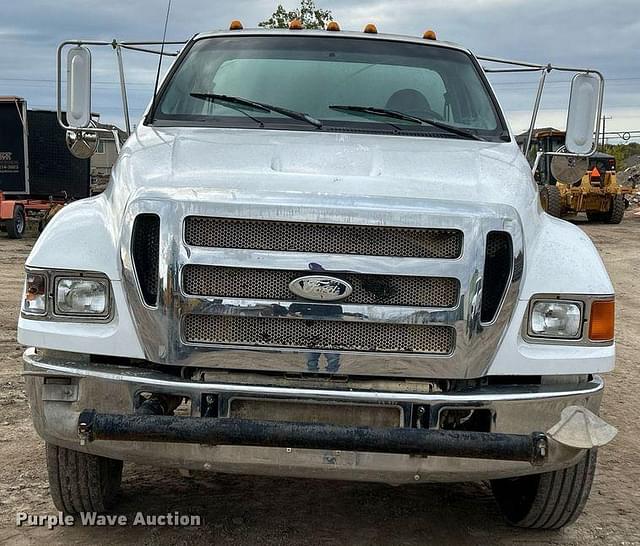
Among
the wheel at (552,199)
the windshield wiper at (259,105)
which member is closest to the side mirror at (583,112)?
the windshield wiper at (259,105)

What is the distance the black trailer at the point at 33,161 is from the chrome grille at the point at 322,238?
1703 centimetres

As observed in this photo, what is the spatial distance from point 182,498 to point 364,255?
1796 millimetres

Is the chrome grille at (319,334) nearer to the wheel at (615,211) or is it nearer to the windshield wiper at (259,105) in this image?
the windshield wiper at (259,105)

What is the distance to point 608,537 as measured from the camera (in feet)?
13.8

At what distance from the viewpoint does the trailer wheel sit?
61.7ft

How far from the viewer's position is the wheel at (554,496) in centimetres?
399

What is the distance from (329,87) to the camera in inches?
197

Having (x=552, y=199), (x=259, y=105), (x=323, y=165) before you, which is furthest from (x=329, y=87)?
(x=552, y=199)

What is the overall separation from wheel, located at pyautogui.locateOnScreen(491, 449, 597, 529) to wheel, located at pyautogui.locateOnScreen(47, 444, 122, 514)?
6.07ft

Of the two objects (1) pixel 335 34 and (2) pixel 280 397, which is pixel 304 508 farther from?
(1) pixel 335 34

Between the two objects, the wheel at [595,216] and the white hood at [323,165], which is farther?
the wheel at [595,216]

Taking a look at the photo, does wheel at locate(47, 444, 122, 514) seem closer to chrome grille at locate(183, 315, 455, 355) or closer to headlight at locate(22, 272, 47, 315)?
headlight at locate(22, 272, 47, 315)

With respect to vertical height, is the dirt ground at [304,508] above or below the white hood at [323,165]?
below

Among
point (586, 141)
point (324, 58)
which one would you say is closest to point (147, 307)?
point (324, 58)
